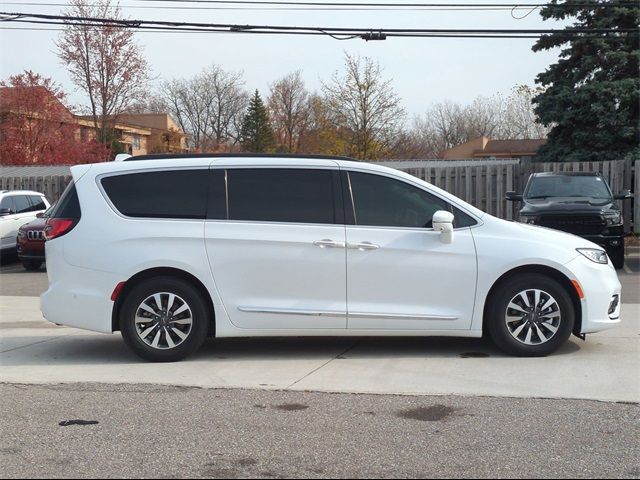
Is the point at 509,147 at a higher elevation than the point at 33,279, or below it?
higher

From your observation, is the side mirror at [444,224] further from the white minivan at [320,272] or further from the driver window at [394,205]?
the driver window at [394,205]

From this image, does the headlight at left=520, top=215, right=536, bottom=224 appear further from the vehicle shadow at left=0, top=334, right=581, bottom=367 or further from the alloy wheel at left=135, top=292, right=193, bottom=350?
the alloy wheel at left=135, top=292, right=193, bottom=350

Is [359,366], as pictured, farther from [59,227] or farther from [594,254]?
[59,227]

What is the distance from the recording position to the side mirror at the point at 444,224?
23.1ft

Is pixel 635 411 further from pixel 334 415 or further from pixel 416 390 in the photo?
pixel 334 415

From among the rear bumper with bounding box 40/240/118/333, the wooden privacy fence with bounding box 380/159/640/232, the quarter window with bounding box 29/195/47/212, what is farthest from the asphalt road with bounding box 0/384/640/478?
the wooden privacy fence with bounding box 380/159/640/232

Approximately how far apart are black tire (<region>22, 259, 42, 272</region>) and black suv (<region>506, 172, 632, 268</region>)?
10406 mm

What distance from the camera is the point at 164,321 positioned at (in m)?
7.17

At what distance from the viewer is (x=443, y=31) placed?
58.1ft

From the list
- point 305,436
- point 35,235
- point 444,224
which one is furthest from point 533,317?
point 35,235

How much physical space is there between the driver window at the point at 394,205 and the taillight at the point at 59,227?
271 cm

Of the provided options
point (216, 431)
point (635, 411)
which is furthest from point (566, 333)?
point (216, 431)

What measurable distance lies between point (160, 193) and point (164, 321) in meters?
1.23

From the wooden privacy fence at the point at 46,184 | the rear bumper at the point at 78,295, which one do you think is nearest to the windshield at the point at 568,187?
the rear bumper at the point at 78,295
